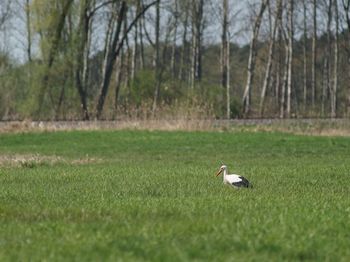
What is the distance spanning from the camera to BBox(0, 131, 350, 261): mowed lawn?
7.17 metres

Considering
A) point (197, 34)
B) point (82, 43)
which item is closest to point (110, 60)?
point (82, 43)

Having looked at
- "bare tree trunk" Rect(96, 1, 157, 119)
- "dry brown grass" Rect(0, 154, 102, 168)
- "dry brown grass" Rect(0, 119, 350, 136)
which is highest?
"bare tree trunk" Rect(96, 1, 157, 119)

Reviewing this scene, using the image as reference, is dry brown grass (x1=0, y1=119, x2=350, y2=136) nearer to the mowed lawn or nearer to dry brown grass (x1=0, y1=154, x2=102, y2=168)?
the mowed lawn

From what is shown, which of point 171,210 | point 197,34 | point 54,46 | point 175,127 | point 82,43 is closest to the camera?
point 171,210

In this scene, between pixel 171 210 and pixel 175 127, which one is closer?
pixel 171 210

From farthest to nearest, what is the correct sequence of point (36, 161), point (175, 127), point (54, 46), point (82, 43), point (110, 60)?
point (110, 60)
point (82, 43)
point (54, 46)
point (175, 127)
point (36, 161)

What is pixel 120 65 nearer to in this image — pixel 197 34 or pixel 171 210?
pixel 197 34

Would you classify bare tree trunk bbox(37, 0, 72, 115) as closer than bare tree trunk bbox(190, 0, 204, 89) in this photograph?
Yes

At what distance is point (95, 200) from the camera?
459 inches

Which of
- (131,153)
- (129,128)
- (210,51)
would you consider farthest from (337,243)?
(210,51)

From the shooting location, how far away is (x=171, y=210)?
10.1 meters

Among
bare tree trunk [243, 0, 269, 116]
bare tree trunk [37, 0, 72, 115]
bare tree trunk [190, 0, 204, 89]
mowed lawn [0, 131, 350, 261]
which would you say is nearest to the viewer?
mowed lawn [0, 131, 350, 261]

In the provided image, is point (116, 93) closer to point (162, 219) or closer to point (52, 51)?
point (52, 51)

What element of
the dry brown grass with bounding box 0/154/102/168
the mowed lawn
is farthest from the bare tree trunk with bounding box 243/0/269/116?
the dry brown grass with bounding box 0/154/102/168
